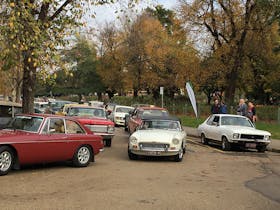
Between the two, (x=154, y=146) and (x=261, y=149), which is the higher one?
(x=154, y=146)

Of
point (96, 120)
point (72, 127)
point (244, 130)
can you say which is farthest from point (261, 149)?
point (72, 127)

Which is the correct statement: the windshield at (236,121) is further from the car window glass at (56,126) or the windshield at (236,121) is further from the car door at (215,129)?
the car window glass at (56,126)

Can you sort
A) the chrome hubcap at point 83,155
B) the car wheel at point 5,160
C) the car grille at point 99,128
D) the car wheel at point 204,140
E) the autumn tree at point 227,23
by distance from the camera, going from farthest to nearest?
the autumn tree at point 227,23 < the car wheel at point 204,140 < the car grille at point 99,128 < the chrome hubcap at point 83,155 < the car wheel at point 5,160

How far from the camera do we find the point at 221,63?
39156mm

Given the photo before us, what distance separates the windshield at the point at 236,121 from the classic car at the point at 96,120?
15.1 ft

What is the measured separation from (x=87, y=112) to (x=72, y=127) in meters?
6.34

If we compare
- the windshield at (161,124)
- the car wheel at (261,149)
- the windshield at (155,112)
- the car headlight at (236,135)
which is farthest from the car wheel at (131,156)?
the windshield at (155,112)

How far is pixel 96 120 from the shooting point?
17031 millimetres

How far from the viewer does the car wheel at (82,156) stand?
12.0 m

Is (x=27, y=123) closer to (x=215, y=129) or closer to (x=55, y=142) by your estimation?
(x=55, y=142)

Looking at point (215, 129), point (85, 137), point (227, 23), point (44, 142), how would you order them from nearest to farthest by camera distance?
point (44, 142) < point (85, 137) < point (215, 129) < point (227, 23)

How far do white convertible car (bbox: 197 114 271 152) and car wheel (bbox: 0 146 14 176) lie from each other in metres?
9.24

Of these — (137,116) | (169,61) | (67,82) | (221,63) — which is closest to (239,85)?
(169,61)

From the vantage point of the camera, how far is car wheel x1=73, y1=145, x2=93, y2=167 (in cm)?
1195
